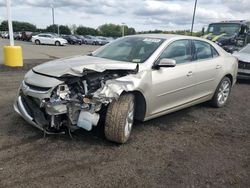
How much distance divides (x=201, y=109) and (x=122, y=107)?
2.85 m

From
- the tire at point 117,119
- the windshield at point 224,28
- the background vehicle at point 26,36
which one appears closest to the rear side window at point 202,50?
the tire at point 117,119

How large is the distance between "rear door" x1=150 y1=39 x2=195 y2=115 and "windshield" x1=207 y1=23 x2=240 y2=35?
498 inches

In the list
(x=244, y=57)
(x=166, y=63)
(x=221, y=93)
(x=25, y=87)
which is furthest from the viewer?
(x=244, y=57)

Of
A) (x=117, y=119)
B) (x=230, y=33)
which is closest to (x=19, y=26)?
(x=230, y=33)

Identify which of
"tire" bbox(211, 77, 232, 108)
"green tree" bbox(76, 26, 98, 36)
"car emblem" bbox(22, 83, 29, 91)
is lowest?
"tire" bbox(211, 77, 232, 108)

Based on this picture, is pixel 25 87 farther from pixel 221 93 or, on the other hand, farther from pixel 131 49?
pixel 221 93

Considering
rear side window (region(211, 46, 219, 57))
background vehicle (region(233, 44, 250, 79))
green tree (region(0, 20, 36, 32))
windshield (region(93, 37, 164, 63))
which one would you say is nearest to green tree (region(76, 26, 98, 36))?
green tree (region(0, 20, 36, 32))

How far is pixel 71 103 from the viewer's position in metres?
3.66

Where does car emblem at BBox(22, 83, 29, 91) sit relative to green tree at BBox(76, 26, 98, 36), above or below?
below

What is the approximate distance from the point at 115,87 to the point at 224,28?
15044 millimetres

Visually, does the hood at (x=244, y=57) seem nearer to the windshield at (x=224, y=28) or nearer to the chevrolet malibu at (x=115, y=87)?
the chevrolet malibu at (x=115, y=87)

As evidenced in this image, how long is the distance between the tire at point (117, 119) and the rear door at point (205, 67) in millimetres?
1973

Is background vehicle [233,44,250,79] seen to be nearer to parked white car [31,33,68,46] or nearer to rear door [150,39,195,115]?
rear door [150,39,195,115]

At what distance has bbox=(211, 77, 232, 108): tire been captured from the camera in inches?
239
